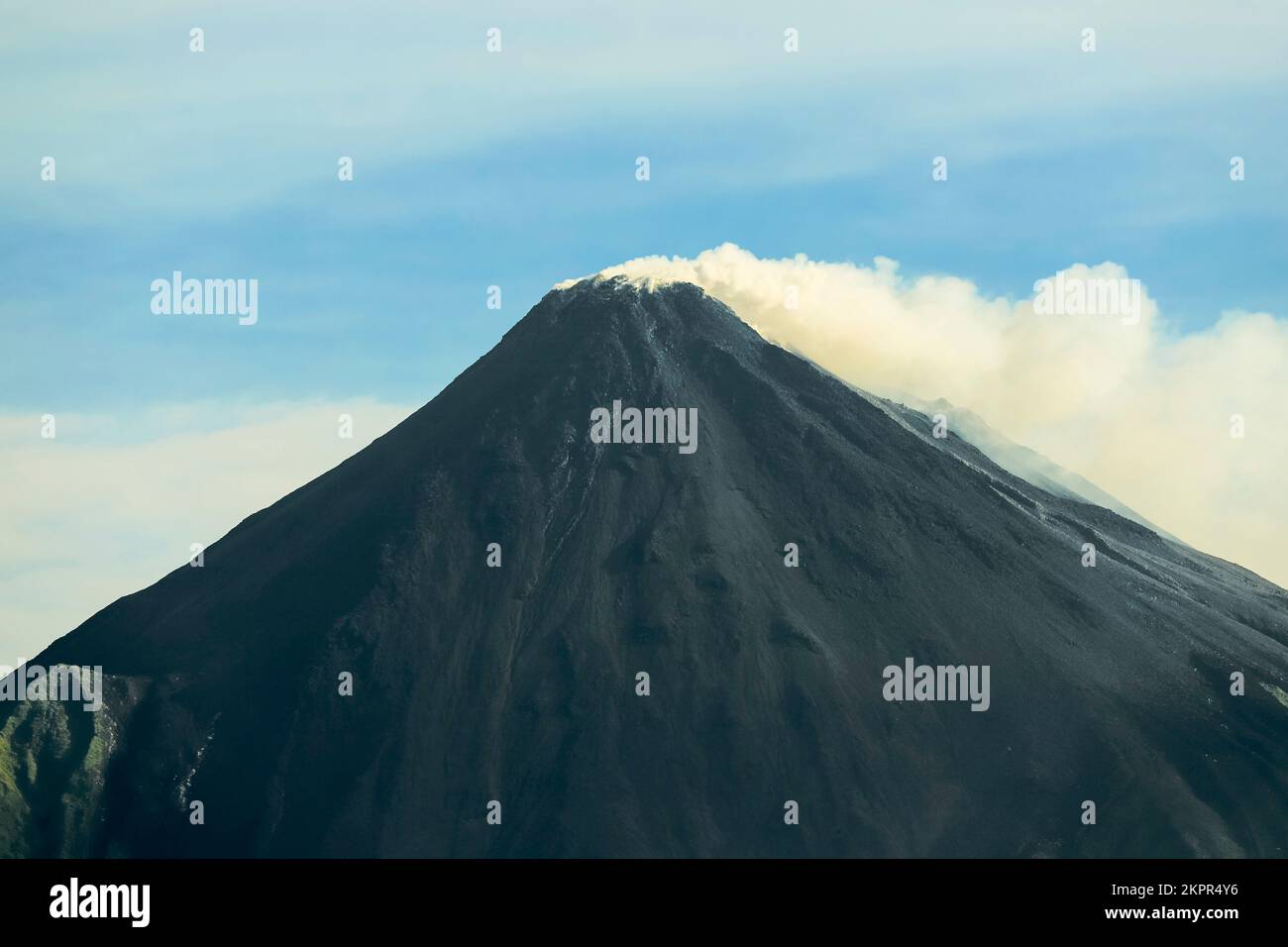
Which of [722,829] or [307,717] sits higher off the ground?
[307,717]

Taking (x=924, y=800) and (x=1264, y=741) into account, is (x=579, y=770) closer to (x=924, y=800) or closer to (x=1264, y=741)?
(x=924, y=800)

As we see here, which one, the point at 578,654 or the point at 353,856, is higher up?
the point at 578,654

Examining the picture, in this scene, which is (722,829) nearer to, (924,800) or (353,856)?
(924,800)
